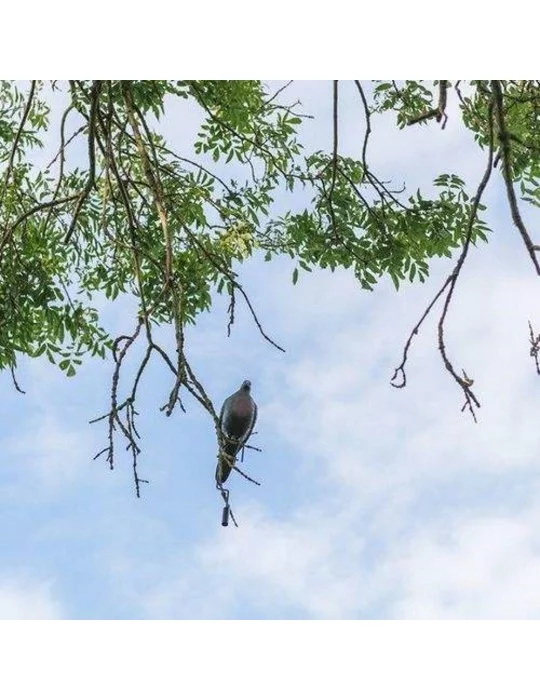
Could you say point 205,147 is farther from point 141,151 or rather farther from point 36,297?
point 141,151

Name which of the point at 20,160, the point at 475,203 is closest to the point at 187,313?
the point at 20,160

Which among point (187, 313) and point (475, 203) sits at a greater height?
point (187, 313)

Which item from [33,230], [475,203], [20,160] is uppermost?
[20,160]

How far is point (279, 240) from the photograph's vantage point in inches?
186

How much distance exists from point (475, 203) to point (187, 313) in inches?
114

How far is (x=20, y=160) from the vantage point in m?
5.20

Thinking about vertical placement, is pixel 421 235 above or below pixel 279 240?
below

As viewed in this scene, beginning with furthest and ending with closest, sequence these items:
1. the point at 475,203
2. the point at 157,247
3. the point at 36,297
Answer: the point at 36,297, the point at 157,247, the point at 475,203

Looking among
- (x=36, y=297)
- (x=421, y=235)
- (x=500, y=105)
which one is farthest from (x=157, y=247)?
(x=500, y=105)

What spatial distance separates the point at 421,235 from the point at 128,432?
252cm

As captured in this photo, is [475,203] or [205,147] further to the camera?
[205,147]
